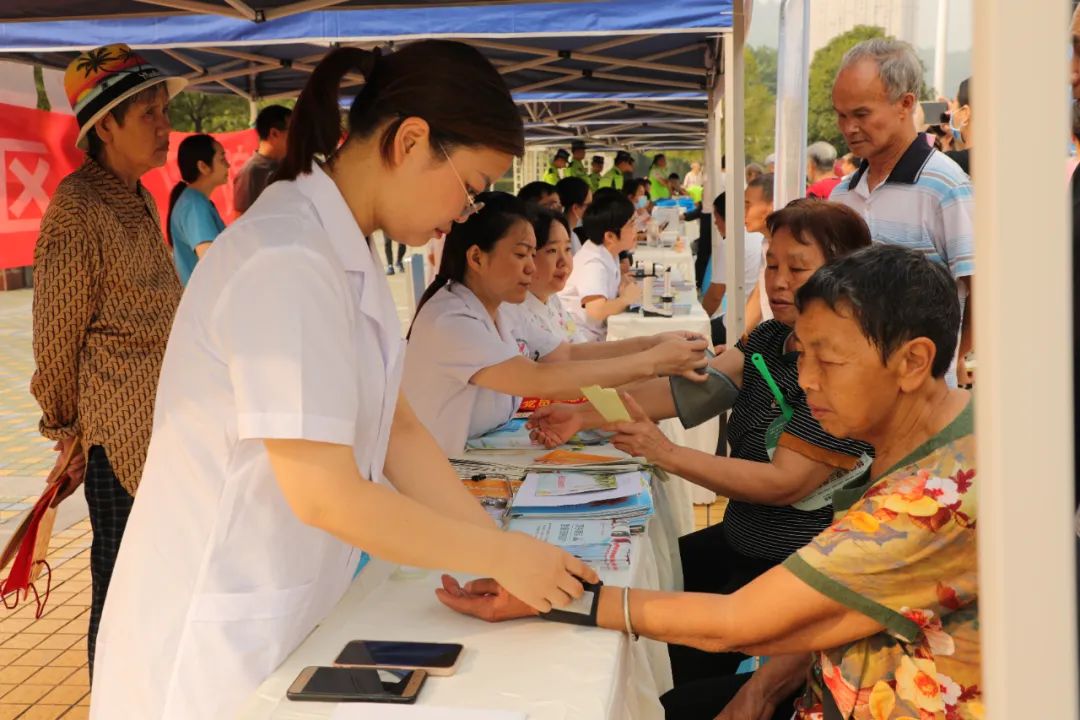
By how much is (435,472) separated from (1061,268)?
1.24 meters

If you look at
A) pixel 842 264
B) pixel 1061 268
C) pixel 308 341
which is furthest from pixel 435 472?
pixel 1061 268

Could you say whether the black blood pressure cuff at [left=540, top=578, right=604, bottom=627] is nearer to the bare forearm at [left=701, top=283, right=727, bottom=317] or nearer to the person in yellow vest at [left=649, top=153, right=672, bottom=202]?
the bare forearm at [left=701, top=283, right=727, bottom=317]

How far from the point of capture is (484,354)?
2.90 m

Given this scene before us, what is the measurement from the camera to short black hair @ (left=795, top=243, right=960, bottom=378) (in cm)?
159

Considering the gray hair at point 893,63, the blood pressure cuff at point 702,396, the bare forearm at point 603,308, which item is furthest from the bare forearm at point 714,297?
the blood pressure cuff at point 702,396

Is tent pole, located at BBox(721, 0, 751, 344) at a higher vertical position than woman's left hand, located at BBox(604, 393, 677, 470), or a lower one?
higher

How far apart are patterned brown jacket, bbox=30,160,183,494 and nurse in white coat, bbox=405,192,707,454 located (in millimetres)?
736

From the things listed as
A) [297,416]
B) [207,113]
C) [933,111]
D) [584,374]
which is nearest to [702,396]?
[584,374]

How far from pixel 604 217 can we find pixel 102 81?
4.37 m

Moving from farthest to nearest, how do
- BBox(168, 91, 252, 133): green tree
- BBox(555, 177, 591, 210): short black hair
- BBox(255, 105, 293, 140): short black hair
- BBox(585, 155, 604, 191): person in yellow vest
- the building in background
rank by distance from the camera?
1. the building in background
2. BBox(168, 91, 252, 133): green tree
3. BBox(585, 155, 604, 191): person in yellow vest
4. BBox(555, 177, 591, 210): short black hair
5. BBox(255, 105, 293, 140): short black hair

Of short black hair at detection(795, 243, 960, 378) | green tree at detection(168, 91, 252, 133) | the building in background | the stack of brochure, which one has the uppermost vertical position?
the building in background

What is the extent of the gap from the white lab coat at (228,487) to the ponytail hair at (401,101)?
70 mm

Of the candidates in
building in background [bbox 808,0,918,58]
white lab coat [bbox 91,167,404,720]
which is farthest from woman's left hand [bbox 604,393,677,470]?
building in background [bbox 808,0,918,58]

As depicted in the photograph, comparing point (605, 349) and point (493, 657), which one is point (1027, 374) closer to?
point (493, 657)
